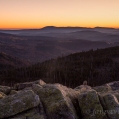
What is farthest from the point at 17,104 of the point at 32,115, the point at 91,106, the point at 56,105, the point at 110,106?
the point at 110,106

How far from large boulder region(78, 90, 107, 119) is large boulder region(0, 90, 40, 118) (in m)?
Answer: 2.59

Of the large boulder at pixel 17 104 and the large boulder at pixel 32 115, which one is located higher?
the large boulder at pixel 17 104

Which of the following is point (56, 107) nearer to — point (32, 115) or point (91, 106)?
point (32, 115)

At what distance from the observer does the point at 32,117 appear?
9.50 metres

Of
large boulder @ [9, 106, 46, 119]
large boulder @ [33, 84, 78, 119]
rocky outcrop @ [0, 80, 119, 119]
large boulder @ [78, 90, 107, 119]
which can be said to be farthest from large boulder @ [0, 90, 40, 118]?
large boulder @ [78, 90, 107, 119]

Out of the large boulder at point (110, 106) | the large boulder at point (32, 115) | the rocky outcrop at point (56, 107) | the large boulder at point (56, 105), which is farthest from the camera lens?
the large boulder at point (56, 105)

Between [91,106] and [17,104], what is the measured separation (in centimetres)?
407

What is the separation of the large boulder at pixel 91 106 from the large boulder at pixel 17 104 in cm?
259

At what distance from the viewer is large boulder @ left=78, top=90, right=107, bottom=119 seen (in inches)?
391

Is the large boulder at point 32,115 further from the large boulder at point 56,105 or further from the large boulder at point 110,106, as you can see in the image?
the large boulder at point 110,106

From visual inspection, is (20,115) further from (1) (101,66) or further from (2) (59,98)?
(1) (101,66)

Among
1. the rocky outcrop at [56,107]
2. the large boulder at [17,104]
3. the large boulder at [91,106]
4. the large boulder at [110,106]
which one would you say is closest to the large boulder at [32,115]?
the rocky outcrop at [56,107]

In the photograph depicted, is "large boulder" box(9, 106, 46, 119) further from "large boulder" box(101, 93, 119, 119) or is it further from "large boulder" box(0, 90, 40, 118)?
"large boulder" box(101, 93, 119, 119)

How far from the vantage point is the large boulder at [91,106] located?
32.6 ft
